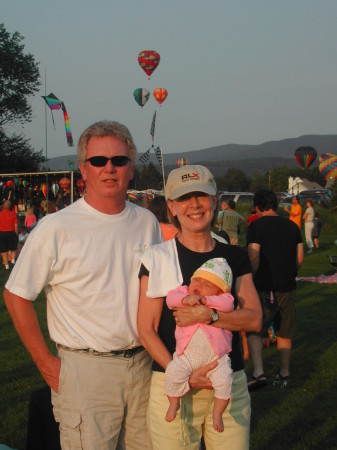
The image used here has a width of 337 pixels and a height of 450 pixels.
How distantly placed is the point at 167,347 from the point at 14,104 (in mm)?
52203

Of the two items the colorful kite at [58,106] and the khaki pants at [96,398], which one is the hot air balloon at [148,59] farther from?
the khaki pants at [96,398]

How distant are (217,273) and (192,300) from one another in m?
0.16

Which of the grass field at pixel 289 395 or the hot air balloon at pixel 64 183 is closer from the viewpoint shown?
the grass field at pixel 289 395

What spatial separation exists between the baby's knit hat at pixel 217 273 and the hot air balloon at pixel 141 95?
122ft

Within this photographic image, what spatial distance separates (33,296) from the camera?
2807 mm

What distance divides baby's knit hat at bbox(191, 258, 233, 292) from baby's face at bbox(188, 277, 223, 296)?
0.02 metres

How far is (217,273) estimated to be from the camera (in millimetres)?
2574

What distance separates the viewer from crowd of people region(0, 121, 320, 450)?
2.61m

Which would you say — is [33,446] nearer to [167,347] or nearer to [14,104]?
[167,347]

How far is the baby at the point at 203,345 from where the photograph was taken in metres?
2.57

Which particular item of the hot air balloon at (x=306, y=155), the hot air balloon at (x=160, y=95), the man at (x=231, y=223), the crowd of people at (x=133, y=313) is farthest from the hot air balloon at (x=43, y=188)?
the crowd of people at (x=133, y=313)

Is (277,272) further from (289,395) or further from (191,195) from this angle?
(191,195)

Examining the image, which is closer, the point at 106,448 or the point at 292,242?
the point at 106,448

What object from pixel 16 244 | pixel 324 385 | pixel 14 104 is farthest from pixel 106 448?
pixel 14 104
